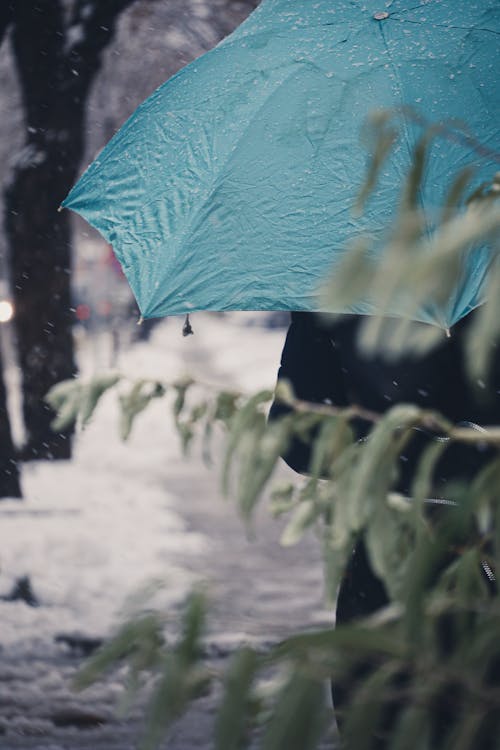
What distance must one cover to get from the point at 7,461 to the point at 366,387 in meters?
5.81

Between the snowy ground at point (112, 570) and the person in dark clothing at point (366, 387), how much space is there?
372 mm

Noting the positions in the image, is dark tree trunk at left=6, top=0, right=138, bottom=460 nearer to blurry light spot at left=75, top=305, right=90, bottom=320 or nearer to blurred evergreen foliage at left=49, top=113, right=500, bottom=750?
blurred evergreen foliage at left=49, top=113, right=500, bottom=750

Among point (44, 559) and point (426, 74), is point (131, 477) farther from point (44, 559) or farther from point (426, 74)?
point (426, 74)

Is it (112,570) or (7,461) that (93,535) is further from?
(7,461)

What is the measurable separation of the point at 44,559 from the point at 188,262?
4452mm

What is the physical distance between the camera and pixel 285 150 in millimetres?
2670

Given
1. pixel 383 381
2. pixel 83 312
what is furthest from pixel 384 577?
pixel 83 312

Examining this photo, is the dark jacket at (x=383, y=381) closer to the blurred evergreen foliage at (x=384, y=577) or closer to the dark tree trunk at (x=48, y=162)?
the blurred evergreen foliage at (x=384, y=577)

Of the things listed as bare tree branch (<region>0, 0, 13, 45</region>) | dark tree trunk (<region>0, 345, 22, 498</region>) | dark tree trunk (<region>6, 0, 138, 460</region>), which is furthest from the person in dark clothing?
dark tree trunk (<region>6, 0, 138, 460</region>)

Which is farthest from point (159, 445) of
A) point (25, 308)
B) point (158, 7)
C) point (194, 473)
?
point (158, 7)

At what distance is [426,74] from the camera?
2734mm

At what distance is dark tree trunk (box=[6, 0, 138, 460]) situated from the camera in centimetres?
830

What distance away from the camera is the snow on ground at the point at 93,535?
18.2 feet

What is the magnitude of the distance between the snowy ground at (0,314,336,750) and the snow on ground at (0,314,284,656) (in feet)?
0.04
